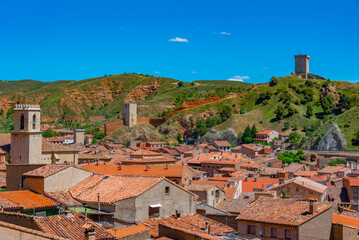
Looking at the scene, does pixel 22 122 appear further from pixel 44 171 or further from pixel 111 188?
pixel 111 188

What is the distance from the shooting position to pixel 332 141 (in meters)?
81.2

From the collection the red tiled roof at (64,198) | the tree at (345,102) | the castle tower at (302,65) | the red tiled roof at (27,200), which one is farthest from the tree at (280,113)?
the red tiled roof at (27,200)

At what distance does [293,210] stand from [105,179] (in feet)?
23.6

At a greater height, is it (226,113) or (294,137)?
(226,113)

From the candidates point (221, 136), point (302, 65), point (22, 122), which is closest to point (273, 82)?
point (302, 65)

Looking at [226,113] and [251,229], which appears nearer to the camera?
[251,229]

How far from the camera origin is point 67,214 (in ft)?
45.1

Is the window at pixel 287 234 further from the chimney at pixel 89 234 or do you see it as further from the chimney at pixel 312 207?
the chimney at pixel 89 234

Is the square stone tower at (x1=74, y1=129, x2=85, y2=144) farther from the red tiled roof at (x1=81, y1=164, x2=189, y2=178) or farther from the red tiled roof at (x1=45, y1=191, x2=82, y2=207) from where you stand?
the red tiled roof at (x1=45, y1=191, x2=82, y2=207)

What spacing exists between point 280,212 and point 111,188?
629cm

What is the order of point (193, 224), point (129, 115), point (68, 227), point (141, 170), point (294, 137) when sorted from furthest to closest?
point (129, 115) → point (294, 137) → point (141, 170) → point (193, 224) → point (68, 227)

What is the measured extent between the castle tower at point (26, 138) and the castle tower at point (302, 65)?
116089 millimetres

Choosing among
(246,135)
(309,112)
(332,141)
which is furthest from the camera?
(309,112)

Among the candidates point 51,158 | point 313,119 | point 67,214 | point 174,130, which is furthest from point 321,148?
point 67,214
